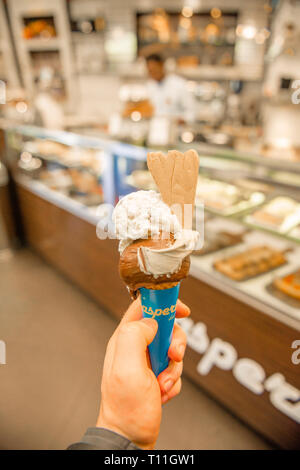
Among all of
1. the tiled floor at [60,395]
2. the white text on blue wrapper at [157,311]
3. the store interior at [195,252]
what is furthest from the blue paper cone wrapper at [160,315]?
the tiled floor at [60,395]

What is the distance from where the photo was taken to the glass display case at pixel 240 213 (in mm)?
1833

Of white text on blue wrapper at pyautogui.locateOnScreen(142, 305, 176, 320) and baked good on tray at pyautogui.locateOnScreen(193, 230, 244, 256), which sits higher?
white text on blue wrapper at pyautogui.locateOnScreen(142, 305, 176, 320)

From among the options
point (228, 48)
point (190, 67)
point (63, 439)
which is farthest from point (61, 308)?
point (228, 48)

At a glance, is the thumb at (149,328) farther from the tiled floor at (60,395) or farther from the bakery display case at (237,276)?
the bakery display case at (237,276)

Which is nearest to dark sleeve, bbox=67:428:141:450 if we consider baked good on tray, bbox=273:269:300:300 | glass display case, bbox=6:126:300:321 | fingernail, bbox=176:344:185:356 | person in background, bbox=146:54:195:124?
fingernail, bbox=176:344:185:356

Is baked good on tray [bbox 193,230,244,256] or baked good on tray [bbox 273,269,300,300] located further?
baked good on tray [bbox 193,230,244,256]

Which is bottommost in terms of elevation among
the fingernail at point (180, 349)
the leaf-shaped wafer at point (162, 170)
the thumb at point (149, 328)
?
the fingernail at point (180, 349)

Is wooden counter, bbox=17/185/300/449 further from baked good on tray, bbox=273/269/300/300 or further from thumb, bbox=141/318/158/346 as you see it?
thumb, bbox=141/318/158/346

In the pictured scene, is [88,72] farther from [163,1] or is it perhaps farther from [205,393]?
[205,393]

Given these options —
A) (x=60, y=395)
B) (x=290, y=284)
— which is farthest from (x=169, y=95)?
(x=60, y=395)

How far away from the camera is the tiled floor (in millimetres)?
1813

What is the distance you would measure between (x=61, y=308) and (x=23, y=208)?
1715mm

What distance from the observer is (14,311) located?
2.83 meters

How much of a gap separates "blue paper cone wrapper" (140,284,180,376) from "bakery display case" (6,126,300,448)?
0.99m
